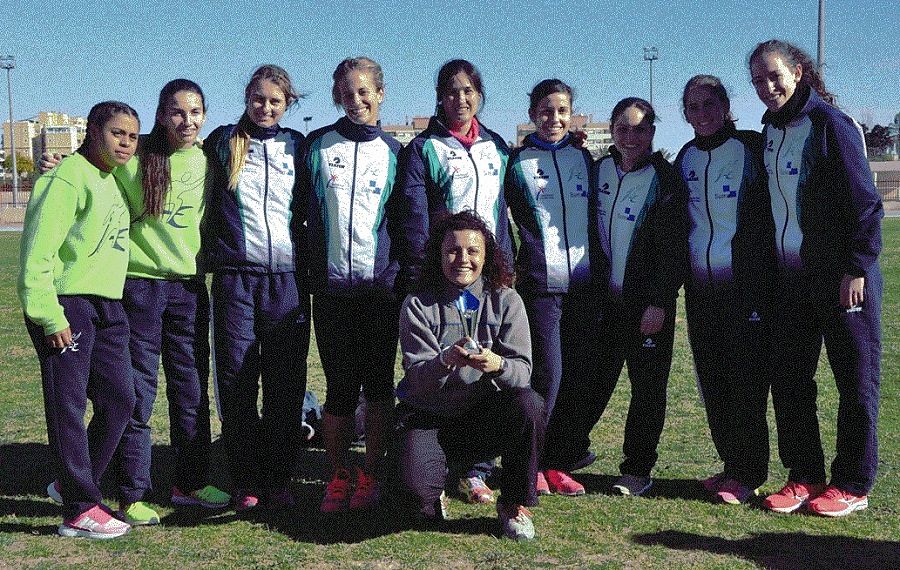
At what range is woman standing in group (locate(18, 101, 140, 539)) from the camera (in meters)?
4.22

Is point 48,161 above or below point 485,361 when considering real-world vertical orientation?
above

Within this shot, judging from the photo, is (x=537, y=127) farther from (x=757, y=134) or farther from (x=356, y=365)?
(x=356, y=365)

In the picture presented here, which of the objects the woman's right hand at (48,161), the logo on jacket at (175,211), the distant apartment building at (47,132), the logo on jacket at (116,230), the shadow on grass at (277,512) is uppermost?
the distant apartment building at (47,132)

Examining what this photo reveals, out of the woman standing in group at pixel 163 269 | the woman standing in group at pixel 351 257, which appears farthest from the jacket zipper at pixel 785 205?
the woman standing in group at pixel 163 269

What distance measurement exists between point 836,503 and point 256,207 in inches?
123

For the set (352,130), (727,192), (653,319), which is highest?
(352,130)

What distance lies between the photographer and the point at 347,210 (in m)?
4.77

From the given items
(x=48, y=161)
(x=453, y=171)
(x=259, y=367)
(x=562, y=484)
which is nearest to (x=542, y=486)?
(x=562, y=484)

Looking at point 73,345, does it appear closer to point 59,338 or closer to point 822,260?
point 59,338

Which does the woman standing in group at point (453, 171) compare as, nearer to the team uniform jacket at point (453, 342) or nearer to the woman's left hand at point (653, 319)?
the team uniform jacket at point (453, 342)

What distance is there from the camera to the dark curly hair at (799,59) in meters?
4.67

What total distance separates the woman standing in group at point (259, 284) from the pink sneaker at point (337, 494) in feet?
0.65

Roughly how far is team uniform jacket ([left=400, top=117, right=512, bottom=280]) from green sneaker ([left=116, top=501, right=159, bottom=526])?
1749 mm

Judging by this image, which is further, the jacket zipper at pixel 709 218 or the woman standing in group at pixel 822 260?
the jacket zipper at pixel 709 218
